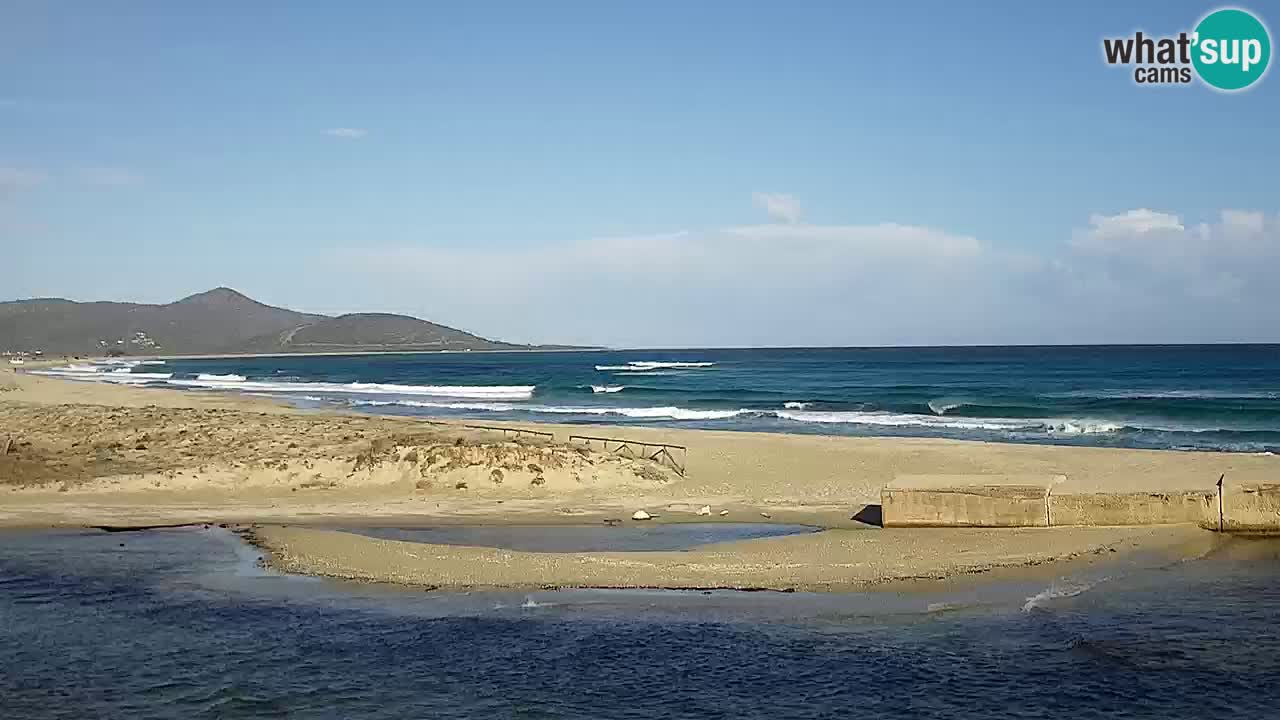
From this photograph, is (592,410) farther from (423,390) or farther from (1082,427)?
(423,390)

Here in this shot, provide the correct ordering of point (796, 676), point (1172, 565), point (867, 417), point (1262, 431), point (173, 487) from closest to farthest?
point (796, 676) → point (1172, 565) → point (173, 487) → point (1262, 431) → point (867, 417)

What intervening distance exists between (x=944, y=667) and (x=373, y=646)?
5063 millimetres

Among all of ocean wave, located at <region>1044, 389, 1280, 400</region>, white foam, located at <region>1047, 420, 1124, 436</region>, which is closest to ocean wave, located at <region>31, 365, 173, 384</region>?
ocean wave, located at <region>1044, 389, 1280, 400</region>

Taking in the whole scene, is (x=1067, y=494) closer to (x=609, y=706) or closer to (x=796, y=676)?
(x=796, y=676)

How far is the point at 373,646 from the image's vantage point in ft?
34.4

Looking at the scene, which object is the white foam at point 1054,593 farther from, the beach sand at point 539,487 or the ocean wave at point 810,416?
the ocean wave at point 810,416

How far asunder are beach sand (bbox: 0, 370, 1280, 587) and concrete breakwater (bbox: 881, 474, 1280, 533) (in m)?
0.29

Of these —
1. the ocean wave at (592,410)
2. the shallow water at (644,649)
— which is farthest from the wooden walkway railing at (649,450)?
the ocean wave at (592,410)

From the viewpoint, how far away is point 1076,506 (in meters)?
15.6

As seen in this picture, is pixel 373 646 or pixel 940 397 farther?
pixel 940 397

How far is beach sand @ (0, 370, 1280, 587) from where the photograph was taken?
45.6 feet

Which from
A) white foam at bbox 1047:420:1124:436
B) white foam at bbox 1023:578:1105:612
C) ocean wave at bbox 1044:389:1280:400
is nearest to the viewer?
white foam at bbox 1023:578:1105:612

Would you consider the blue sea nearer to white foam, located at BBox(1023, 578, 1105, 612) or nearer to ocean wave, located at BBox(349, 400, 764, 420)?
ocean wave, located at BBox(349, 400, 764, 420)

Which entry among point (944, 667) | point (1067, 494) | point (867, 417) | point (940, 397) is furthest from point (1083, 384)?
point (944, 667)
